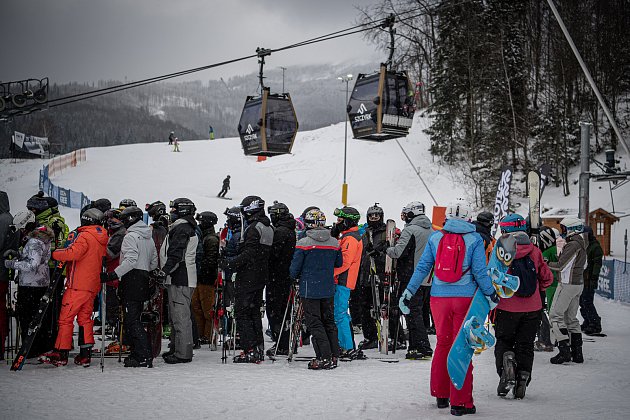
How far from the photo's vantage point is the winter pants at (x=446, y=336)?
201 inches

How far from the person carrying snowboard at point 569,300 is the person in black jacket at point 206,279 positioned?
200 inches

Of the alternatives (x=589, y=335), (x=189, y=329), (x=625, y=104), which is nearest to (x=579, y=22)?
(x=625, y=104)

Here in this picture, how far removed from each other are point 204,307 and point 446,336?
4904 millimetres

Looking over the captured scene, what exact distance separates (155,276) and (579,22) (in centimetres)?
3648

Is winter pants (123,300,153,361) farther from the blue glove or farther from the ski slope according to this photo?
the blue glove

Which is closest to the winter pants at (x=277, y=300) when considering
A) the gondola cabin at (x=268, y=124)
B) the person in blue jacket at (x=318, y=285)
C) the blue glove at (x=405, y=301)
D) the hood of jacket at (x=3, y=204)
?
the person in blue jacket at (x=318, y=285)

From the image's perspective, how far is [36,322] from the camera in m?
6.83

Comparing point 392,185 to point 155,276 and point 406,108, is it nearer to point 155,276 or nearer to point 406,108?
point 406,108

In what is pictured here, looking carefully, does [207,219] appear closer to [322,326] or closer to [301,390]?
[322,326]

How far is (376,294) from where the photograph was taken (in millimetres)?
8664

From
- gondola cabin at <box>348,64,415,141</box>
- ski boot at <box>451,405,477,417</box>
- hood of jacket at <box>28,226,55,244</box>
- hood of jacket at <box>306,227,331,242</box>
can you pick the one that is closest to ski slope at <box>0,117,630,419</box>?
ski boot at <box>451,405,477,417</box>

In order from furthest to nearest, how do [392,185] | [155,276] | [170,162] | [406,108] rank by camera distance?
[170,162], [392,185], [406,108], [155,276]

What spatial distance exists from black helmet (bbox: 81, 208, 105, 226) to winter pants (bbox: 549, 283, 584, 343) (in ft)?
20.5

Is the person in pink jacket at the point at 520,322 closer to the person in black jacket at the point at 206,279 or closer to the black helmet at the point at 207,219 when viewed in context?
the person in black jacket at the point at 206,279
